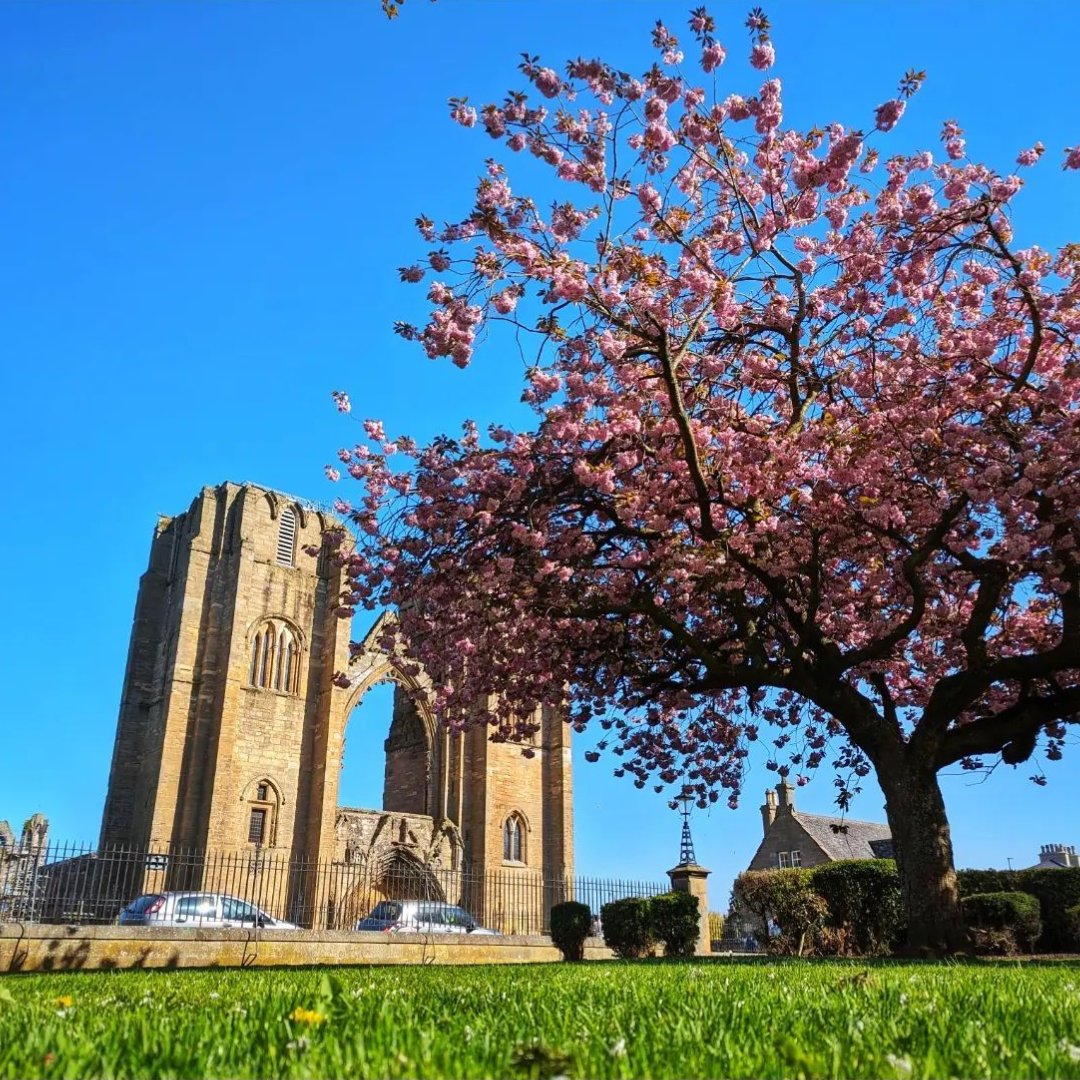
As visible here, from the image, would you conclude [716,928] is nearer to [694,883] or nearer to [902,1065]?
[694,883]

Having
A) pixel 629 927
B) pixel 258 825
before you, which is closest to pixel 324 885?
pixel 258 825

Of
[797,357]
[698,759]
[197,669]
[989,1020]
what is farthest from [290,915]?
[989,1020]

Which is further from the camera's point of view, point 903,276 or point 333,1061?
point 903,276

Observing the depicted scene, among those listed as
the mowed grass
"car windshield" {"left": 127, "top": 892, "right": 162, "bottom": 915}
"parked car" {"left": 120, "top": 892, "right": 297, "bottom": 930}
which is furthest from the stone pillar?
the mowed grass

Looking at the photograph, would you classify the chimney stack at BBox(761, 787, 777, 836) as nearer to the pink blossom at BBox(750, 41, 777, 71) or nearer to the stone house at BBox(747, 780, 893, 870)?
the stone house at BBox(747, 780, 893, 870)

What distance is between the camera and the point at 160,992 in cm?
605

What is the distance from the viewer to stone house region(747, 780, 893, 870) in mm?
47062

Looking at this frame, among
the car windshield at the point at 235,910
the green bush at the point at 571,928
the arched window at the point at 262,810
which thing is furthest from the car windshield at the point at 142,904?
the arched window at the point at 262,810

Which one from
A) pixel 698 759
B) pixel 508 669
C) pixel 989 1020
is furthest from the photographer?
pixel 698 759

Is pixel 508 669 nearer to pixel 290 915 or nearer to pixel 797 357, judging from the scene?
pixel 797 357

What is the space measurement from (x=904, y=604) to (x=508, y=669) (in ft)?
20.7

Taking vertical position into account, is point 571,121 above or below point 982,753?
above

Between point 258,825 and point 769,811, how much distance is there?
2877 centimetres

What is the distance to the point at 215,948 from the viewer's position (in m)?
15.5
